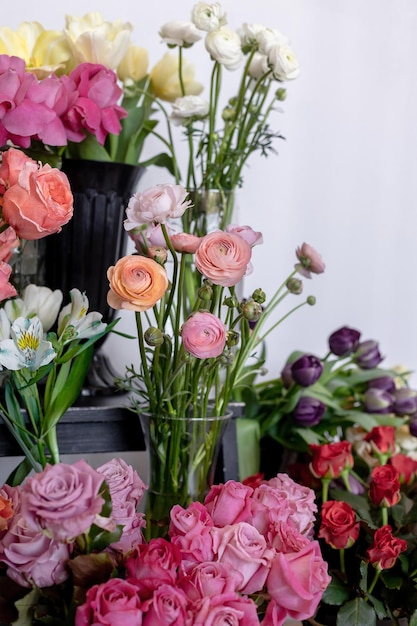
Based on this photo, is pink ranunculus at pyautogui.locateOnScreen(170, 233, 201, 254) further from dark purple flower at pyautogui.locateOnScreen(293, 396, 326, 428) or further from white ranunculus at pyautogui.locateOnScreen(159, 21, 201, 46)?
dark purple flower at pyautogui.locateOnScreen(293, 396, 326, 428)

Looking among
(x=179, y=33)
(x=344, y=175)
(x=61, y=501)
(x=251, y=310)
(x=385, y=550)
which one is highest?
(x=179, y=33)

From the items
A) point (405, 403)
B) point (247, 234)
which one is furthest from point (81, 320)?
point (405, 403)

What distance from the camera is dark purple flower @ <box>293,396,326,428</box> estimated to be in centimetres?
112

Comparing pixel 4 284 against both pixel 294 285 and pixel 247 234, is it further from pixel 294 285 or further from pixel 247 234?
pixel 294 285

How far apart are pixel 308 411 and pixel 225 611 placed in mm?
547

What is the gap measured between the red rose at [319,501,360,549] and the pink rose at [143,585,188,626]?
0.29 metres

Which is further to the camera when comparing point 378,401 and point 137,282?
point 378,401

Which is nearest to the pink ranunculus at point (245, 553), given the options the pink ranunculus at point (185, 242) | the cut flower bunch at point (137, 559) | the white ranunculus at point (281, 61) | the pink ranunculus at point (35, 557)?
the cut flower bunch at point (137, 559)

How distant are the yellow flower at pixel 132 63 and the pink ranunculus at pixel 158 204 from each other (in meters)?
0.36

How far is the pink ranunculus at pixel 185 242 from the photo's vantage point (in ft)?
2.55

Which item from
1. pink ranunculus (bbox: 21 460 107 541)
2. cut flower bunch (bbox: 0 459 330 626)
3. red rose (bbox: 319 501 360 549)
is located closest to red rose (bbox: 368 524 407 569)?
red rose (bbox: 319 501 360 549)

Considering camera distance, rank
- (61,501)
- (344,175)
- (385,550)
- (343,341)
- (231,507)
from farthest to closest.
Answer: (344,175) < (343,341) < (385,550) < (231,507) < (61,501)

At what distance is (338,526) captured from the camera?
85cm

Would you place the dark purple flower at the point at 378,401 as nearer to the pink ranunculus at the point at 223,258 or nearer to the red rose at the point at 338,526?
the red rose at the point at 338,526
